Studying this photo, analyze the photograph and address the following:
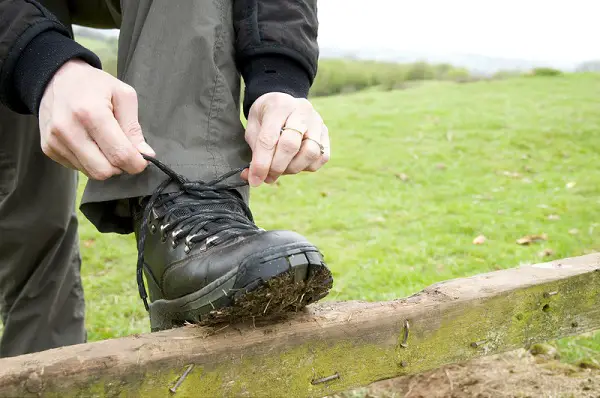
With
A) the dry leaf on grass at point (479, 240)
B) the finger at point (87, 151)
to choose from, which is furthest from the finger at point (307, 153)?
the dry leaf on grass at point (479, 240)

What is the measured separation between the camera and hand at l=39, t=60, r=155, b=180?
3.50ft

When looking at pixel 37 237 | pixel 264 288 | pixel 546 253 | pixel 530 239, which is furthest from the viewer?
pixel 530 239

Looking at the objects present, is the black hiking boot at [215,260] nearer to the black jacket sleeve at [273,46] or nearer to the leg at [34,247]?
the black jacket sleeve at [273,46]

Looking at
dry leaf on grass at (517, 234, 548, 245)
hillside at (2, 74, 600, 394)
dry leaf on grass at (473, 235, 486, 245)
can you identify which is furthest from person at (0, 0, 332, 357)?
dry leaf on grass at (517, 234, 548, 245)

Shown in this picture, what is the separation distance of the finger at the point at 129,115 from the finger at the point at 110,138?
0.12 ft

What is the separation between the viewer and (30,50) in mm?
1192

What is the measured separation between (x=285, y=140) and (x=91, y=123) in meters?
0.36

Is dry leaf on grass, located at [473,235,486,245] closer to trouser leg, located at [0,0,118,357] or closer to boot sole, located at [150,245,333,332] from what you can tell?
trouser leg, located at [0,0,118,357]

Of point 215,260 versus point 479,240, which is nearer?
point 215,260

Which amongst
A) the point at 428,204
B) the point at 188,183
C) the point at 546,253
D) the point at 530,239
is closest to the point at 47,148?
the point at 188,183

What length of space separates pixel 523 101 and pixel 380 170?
5.83 metres

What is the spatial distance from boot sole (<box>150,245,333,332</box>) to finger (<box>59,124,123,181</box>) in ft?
0.91

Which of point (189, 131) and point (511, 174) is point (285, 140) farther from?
point (511, 174)

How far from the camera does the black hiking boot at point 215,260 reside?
1.01 m
